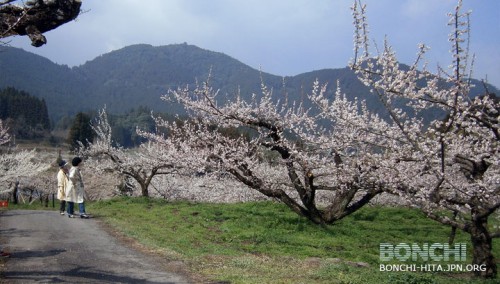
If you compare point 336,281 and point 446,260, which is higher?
point 336,281

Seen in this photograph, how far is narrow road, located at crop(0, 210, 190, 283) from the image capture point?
7.37 metres

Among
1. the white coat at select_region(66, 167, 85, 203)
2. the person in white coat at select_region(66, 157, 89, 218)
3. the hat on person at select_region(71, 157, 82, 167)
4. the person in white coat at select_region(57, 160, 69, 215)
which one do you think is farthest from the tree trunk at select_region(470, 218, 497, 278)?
the person in white coat at select_region(57, 160, 69, 215)

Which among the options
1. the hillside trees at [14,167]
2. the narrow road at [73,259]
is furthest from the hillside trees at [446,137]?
the hillside trees at [14,167]

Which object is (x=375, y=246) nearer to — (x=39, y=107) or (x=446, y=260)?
(x=446, y=260)

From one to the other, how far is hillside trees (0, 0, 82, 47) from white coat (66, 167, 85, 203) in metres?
8.37

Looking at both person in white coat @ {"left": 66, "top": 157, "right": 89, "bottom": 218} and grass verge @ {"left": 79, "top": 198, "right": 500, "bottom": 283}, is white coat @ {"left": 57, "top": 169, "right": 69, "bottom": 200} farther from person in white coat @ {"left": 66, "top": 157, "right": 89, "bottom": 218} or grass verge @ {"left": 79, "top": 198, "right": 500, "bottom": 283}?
grass verge @ {"left": 79, "top": 198, "right": 500, "bottom": 283}

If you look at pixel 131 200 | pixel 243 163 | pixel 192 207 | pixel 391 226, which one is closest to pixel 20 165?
pixel 131 200

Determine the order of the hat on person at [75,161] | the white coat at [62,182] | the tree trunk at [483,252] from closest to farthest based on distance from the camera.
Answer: the tree trunk at [483,252] < the hat on person at [75,161] < the white coat at [62,182]

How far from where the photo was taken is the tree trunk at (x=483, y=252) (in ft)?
27.7

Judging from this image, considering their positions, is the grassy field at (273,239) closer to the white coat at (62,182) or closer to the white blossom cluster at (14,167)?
the white coat at (62,182)

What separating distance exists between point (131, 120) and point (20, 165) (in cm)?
10113

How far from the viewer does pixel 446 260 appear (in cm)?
1262

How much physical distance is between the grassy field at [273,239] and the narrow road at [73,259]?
0.83 meters

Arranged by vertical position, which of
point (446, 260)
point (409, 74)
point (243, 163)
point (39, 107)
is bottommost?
point (446, 260)
